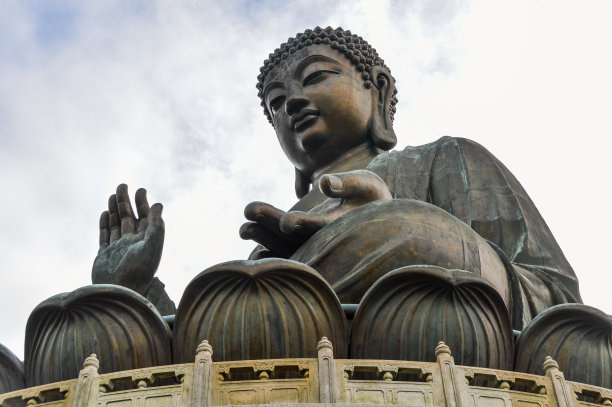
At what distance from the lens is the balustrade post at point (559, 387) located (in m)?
6.75

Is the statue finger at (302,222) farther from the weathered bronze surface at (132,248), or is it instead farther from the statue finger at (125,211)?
the statue finger at (125,211)

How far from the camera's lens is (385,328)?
750cm

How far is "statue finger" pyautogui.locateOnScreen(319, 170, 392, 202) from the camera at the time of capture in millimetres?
8984

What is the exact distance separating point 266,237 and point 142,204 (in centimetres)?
113

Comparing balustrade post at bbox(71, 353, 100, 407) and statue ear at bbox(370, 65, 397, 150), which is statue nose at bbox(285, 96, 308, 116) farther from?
balustrade post at bbox(71, 353, 100, 407)

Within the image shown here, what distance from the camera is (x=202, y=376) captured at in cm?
662

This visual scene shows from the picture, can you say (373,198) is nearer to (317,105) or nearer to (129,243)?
(129,243)

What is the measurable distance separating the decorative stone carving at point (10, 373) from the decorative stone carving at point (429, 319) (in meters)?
2.16

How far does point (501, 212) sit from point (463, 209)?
330 millimetres

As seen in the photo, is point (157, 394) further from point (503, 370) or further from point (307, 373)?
point (503, 370)

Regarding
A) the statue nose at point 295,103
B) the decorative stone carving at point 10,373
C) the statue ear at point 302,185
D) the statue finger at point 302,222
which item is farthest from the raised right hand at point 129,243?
the statue ear at point 302,185

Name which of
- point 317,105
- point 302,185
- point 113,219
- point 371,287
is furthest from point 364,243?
point 302,185

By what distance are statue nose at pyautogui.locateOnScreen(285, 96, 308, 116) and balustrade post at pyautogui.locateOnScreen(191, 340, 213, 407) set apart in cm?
542

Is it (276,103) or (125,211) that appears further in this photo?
(276,103)
